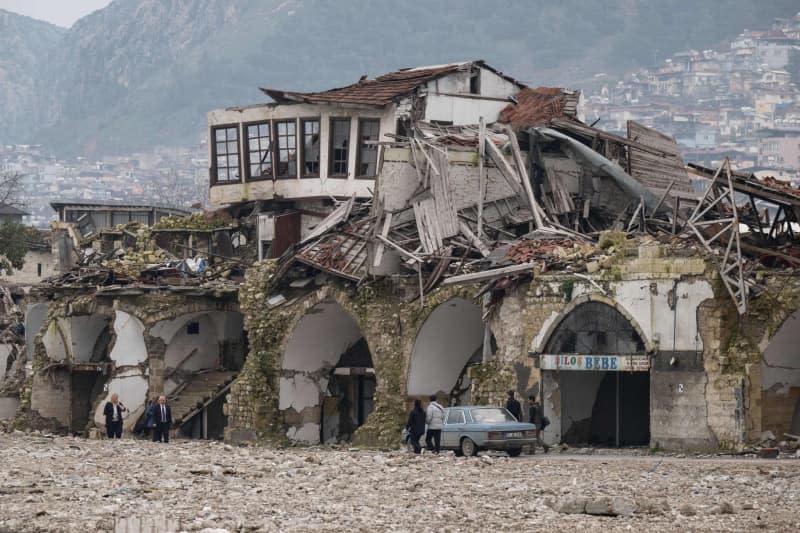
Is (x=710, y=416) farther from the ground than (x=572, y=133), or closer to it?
closer to it

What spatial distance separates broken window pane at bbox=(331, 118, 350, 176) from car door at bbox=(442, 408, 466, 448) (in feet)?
→ 57.4

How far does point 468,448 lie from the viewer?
3756 centimetres

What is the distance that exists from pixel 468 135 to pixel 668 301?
12333 millimetres

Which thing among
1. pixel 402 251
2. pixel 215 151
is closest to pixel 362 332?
pixel 402 251

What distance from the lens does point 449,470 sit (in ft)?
113

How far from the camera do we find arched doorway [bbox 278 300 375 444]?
163 feet

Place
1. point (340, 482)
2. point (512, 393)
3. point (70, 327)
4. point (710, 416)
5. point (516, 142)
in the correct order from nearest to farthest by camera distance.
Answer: point (340, 482)
point (710, 416)
point (512, 393)
point (516, 142)
point (70, 327)

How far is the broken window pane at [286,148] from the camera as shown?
55.5 metres

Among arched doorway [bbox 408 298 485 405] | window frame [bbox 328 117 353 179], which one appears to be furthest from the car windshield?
window frame [bbox 328 117 353 179]

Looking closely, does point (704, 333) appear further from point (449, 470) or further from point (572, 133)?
point (572, 133)

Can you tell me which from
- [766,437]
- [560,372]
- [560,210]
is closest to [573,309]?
[560,372]

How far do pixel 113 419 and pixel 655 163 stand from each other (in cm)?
1725

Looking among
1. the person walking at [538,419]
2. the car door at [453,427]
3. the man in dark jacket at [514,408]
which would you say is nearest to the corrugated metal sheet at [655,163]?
the person walking at [538,419]

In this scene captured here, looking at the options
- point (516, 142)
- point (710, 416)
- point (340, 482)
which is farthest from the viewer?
point (516, 142)
